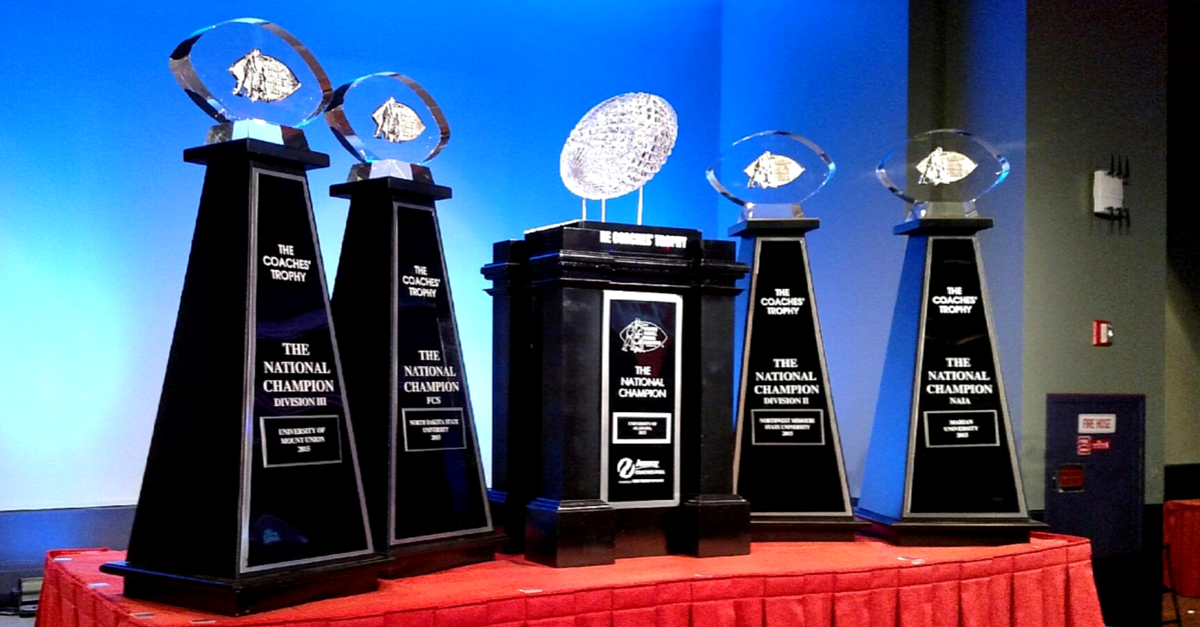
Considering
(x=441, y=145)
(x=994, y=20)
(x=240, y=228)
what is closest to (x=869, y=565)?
(x=441, y=145)

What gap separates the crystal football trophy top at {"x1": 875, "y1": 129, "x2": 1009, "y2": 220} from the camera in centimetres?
360

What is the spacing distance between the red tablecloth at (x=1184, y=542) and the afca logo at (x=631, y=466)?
3.86 metres

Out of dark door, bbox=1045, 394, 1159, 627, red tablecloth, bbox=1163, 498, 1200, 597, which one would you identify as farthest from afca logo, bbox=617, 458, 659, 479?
red tablecloth, bbox=1163, 498, 1200, 597

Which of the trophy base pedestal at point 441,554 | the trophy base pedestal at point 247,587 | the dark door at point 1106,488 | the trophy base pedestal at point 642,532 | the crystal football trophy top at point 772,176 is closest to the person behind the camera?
the trophy base pedestal at point 247,587

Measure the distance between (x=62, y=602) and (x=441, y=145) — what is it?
1538 millimetres

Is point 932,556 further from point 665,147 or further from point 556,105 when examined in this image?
point 556,105

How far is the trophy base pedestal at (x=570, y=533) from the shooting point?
2.86 meters

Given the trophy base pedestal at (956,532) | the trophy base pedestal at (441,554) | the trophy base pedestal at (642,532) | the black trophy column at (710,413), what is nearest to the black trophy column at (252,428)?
the trophy base pedestal at (441,554)

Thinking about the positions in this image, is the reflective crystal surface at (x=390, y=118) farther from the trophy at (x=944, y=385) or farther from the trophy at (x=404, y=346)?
the trophy at (x=944, y=385)

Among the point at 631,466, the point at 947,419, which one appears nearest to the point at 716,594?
the point at 631,466

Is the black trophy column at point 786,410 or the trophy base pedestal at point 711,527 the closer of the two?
the trophy base pedestal at point 711,527

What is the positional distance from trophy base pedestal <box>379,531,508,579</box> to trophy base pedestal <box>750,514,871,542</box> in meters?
0.88

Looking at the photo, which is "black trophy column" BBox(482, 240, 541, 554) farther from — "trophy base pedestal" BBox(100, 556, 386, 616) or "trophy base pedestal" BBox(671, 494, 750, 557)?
"trophy base pedestal" BBox(100, 556, 386, 616)

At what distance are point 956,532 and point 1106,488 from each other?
182cm
